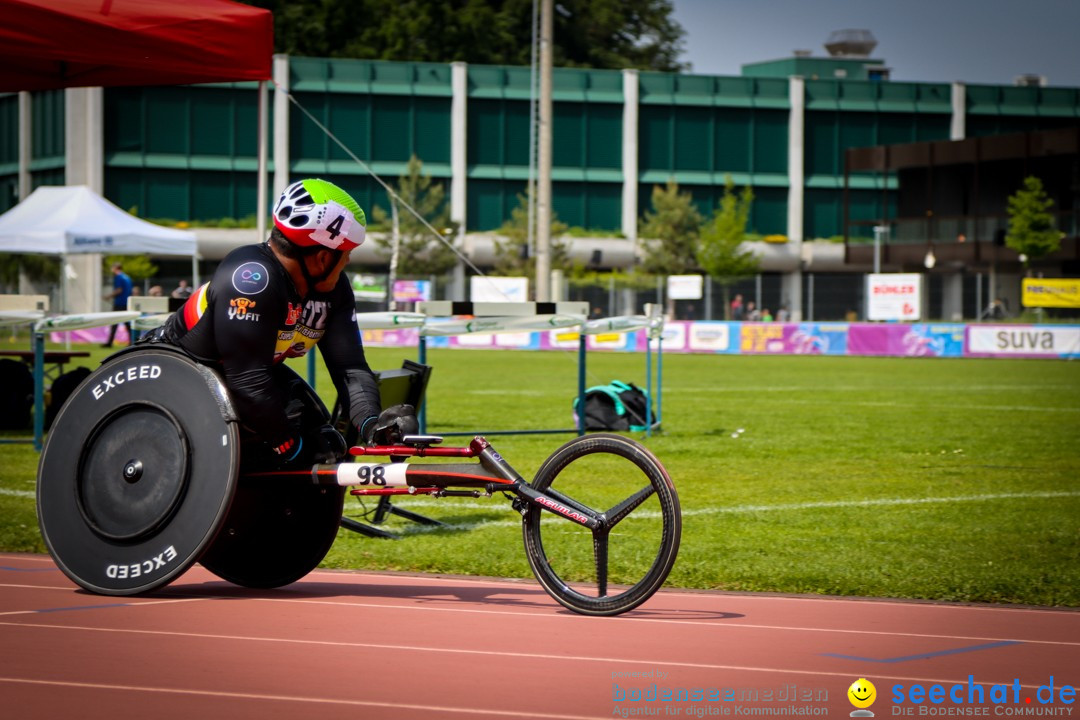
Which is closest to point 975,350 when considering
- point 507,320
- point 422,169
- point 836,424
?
point 836,424

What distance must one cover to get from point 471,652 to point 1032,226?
194 feet

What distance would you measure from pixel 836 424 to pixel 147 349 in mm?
13170

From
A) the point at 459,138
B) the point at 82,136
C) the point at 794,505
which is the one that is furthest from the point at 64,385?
the point at 459,138

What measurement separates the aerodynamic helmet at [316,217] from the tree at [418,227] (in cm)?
5887

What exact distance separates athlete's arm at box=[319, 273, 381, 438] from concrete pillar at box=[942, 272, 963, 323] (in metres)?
55.1

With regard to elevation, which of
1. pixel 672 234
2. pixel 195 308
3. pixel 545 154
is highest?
pixel 672 234

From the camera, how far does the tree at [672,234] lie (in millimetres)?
69750

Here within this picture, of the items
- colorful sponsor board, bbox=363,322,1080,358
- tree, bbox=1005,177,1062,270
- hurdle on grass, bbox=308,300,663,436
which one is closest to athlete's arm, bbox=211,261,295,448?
hurdle on grass, bbox=308,300,663,436

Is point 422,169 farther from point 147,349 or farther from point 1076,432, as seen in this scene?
point 147,349

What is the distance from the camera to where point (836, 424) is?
18.4m

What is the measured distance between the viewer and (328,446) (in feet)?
21.5

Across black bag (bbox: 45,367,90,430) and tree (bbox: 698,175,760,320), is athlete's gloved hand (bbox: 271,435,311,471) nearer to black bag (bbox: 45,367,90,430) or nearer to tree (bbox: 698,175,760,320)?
black bag (bbox: 45,367,90,430)

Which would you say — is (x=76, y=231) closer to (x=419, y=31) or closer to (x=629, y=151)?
(x=629, y=151)

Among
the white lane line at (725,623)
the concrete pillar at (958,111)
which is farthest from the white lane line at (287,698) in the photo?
the concrete pillar at (958,111)
